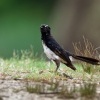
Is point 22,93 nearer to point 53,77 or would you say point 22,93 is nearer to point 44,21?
point 53,77

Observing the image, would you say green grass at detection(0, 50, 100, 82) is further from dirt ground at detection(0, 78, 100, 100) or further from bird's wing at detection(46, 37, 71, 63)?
dirt ground at detection(0, 78, 100, 100)

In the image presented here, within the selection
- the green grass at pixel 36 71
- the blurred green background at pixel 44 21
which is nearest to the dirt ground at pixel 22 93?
the green grass at pixel 36 71

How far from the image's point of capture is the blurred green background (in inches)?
1227

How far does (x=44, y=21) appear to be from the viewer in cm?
3881

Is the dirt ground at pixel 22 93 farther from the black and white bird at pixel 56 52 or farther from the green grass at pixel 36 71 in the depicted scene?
the black and white bird at pixel 56 52

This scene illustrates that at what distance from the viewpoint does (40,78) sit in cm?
1297

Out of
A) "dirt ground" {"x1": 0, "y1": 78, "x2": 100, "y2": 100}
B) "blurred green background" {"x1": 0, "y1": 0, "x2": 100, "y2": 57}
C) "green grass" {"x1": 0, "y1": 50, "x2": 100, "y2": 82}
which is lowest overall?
"dirt ground" {"x1": 0, "y1": 78, "x2": 100, "y2": 100}

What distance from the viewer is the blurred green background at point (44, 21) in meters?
31.2

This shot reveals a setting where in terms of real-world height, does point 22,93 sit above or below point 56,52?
below

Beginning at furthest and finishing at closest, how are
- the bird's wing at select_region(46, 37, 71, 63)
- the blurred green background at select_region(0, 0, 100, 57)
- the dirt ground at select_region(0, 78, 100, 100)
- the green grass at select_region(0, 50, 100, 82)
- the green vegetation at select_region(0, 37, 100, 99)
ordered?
1. the blurred green background at select_region(0, 0, 100, 57)
2. the bird's wing at select_region(46, 37, 71, 63)
3. the green grass at select_region(0, 50, 100, 82)
4. the green vegetation at select_region(0, 37, 100, 99)
5. the dirt ground at select_region(0, 78, 100, 100)

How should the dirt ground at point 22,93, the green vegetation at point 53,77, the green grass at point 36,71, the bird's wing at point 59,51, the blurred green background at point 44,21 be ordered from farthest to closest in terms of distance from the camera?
the blurred green background at point 44,21 < the bird's wing at point 59,51 < the green grass at point 36,71 < the green vegetation at point 53,77 < the dirt ground at point 22,93

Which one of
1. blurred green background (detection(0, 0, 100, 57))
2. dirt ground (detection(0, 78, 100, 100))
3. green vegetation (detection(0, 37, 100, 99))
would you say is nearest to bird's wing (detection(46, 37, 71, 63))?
green vegetation (detection(0, 37, 100, 99))

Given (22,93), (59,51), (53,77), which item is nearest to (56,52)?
(59,51)

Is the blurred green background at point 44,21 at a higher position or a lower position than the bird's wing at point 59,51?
higher
